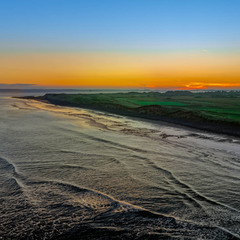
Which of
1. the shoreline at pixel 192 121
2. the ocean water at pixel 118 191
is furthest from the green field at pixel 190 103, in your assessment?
the ocean water at pixel 118 191

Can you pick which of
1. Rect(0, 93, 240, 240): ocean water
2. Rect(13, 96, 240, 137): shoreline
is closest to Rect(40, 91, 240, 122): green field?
Rect(13, 96, 240, 137): shoreline

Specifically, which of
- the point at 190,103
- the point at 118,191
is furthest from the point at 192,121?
the point at 190,103

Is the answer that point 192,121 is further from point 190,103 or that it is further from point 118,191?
point 190,103

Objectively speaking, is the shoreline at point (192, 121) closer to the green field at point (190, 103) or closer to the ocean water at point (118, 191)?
the green field at point (190, 103)

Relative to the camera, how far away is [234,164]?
12.7m

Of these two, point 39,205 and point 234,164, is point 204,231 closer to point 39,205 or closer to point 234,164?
point 39,205

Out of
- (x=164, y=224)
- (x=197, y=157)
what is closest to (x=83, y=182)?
(x=164, y=224)

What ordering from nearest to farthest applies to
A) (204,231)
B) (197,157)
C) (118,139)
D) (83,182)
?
1. (204,231)
2. (83,182)
3. (197,157)
4. (118,139)

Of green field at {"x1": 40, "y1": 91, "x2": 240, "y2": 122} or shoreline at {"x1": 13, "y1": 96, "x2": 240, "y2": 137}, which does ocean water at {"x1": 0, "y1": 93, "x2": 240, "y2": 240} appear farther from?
green field at {"x1": 40, "y1": 91, "x2": 240, "y2": 122}

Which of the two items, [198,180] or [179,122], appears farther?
[179,122]

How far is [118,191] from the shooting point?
908 cm

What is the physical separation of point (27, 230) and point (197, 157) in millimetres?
10690

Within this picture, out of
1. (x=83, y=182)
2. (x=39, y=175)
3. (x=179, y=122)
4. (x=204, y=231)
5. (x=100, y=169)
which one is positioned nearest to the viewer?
(x=204, y=231)

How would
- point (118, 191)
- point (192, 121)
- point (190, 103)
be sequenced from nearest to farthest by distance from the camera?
1. point (118, 191)
2. point (192, 121)
3. point (190, 103)
